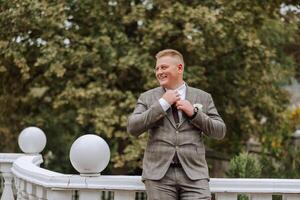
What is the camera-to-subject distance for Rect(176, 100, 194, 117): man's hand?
297 centimetres

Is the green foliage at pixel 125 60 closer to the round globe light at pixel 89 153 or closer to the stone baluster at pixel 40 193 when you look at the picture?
the stone baluster at pixel 40 193

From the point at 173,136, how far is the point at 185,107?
17 cm

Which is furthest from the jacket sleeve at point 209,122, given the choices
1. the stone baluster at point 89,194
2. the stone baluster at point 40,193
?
the stone baluster at point 40,193

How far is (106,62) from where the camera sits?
9.52 meters

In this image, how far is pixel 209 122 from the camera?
3021 mm

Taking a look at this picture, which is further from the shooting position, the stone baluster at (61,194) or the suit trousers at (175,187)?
the stone baluster at (61,194)

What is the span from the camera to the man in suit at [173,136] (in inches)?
117

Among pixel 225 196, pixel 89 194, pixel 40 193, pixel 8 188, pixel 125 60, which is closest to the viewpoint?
pixel 89 194

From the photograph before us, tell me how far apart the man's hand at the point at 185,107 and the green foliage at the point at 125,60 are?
19.5 ft

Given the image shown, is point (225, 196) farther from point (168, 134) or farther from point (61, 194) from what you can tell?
point (61, 194)

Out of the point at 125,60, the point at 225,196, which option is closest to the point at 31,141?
the point at 225,196

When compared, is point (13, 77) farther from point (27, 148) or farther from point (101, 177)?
point (101, 177)

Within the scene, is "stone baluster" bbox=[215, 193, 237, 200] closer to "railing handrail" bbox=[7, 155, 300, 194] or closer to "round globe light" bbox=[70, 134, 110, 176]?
"railing handrail" bbox=[7, 155, 300, 194]

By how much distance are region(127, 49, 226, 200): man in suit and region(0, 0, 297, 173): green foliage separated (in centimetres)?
584
